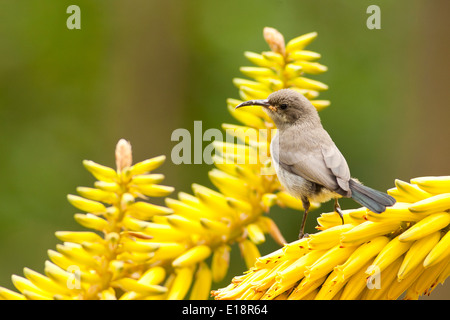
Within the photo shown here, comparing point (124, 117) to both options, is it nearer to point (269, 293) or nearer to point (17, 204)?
point (17, 204)

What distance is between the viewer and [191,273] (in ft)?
3.75

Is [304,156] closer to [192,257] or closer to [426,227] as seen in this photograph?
[192,257]

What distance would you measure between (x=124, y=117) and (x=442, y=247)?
2356 mm

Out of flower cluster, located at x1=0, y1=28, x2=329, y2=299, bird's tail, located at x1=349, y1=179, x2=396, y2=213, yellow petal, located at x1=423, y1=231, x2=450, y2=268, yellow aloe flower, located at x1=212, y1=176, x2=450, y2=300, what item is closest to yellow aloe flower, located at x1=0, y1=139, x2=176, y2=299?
flower cluster, located at x1=0, y1=28, x2=329, y2=299

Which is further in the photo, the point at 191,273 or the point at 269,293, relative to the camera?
the point at 191,273

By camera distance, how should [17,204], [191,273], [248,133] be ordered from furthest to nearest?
[17,204], [248,133], [191,273]

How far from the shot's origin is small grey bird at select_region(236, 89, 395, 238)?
4.12ft

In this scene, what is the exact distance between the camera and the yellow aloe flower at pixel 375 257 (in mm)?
883

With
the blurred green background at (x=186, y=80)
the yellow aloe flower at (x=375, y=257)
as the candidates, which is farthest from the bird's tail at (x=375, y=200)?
the blurred green background at (x=186, y=80)

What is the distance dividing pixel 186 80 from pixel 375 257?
2297 mm

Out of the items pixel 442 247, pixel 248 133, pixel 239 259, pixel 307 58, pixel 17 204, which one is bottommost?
pixel 239 259

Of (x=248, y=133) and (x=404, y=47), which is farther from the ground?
(x=404, y=47)

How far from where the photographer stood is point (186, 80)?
3.10 m

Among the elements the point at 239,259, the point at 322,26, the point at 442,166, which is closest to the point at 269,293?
the point at 239,259
